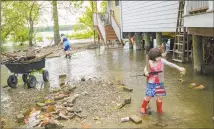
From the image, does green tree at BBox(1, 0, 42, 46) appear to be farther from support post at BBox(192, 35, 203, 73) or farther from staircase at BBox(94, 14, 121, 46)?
support post at BBox(192, 35, 203, 73)

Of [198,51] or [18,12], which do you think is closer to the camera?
[198,51]

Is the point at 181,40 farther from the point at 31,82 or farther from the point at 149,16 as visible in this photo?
the point at 31,82

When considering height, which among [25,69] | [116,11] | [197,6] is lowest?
[25,69]

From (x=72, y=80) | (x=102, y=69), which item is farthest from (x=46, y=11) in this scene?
(x=72, y=80)

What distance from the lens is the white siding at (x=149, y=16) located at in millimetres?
14555

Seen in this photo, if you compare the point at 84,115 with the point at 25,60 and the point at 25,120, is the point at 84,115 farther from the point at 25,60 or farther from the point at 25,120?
the point at 25,60

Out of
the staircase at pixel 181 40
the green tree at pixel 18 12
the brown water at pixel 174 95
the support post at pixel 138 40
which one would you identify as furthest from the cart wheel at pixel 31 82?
the green tree at pixel 18 12

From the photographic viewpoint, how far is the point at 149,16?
1753 centimetres

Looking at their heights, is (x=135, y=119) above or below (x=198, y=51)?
below

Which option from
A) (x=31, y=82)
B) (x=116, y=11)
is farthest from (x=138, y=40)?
(x=31, y=82)

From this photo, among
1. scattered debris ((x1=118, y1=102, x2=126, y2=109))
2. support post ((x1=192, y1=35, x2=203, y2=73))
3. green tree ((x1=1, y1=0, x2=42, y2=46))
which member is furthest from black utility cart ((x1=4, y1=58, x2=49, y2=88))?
green tree ((x1=1, y1=0, x2=42, y2=46))

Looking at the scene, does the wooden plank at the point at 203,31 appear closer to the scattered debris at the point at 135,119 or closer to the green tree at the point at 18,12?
the scattered debris at the point at 135,119

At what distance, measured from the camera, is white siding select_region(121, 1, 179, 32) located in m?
14.6

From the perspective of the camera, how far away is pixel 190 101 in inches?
297
